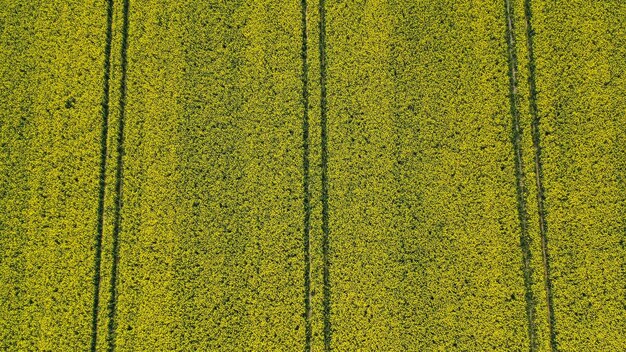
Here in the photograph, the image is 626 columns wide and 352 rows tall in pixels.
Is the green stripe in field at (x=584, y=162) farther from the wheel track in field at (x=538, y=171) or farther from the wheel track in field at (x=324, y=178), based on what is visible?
the wheel track in field at (x=324, y=178)

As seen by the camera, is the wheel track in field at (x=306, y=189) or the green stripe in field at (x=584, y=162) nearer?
the green stripe in field at (x=584, y=162)

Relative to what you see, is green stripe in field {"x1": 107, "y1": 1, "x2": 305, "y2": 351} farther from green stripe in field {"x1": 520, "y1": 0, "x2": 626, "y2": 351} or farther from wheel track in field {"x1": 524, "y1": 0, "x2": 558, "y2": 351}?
green stripe in field {"x1": 520, "y1": 0, "x2": 626, "y2": 351}

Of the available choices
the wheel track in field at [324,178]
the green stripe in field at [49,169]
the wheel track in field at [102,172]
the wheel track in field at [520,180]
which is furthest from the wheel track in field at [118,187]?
the wheel track in field at [520,180]

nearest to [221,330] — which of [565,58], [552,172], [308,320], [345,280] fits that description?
[308,320]

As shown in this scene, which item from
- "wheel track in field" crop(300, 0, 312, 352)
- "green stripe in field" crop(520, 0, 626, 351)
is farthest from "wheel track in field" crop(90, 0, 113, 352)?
"green stripe in field" crop(520, 0, 626, 351)

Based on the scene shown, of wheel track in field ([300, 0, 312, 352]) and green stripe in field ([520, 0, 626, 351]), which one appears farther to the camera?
wheel track in field ([300, 0, 312, 352])

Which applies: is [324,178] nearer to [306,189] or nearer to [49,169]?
[306,189]
